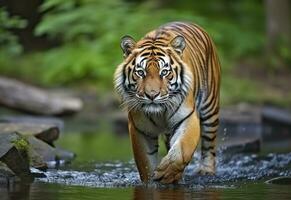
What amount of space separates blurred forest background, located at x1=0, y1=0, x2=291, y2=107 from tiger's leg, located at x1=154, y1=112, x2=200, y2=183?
9580 millimetres

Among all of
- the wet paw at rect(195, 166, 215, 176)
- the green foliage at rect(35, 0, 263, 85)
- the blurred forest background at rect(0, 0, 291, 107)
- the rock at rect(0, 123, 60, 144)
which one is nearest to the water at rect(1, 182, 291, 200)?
the wet paw at rect(195, 166, 215, 176)

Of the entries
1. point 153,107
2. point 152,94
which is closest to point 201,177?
point 153,107

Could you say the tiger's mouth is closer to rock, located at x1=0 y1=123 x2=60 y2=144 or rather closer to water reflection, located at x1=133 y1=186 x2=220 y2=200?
water reflection, located at x1=133 y1=186 x2=220 y2=200

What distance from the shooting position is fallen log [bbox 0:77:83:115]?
12984 mm

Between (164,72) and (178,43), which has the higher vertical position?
(178,43)

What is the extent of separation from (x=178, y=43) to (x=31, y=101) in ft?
19.2

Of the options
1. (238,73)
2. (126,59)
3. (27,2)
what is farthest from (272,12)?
(126,59)

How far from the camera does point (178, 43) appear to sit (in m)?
7.81

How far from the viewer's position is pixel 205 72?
29.3 feet

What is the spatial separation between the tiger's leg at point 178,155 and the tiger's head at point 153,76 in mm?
243

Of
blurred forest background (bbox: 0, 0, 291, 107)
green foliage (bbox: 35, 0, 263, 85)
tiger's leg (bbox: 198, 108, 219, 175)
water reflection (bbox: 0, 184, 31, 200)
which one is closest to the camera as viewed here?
water reflection (bbox: 0, 184, 31, 200)

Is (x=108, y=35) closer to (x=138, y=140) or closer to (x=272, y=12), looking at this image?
(x=272, y=12)

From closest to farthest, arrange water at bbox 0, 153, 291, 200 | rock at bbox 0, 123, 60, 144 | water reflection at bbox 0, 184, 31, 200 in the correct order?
water reflection at bbox 0, 184, 31, 200, water at bbox 0, 153, 291, 200, rock at bbox 0, 123, 60, 144

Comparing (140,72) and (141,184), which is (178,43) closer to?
(140,72)
